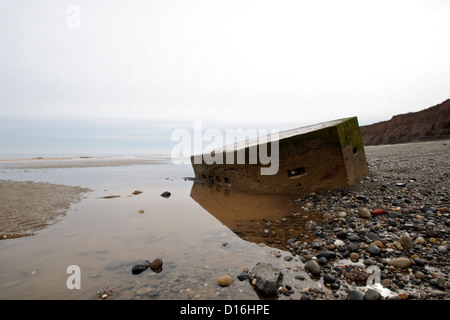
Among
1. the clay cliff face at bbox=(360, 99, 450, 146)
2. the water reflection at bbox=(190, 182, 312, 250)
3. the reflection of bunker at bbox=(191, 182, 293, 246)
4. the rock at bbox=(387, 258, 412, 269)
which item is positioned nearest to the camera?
the rock at bbox=(387, 258, 412, 269)

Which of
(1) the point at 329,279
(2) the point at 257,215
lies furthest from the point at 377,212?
(1) the point at 329,279

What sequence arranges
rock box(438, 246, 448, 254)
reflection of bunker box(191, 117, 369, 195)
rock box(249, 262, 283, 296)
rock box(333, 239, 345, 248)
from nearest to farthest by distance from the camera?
rock box(249, 262, 283, 296), rock box(438, 246, 448, 254), rock box(333, 239, 345, 248), reflection of bunker box(191, 117, 369, 195)

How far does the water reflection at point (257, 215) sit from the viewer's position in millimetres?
3407

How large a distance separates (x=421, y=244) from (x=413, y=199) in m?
1.79

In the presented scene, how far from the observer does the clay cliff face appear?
29375 mm

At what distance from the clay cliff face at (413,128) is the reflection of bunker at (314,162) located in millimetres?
32837

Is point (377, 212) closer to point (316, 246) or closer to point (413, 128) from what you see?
point (316, 246)

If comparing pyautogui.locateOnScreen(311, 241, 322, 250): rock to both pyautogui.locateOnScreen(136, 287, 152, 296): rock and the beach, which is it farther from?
pyautogui.locateOnScreen(136, 287, 152, 296): rock

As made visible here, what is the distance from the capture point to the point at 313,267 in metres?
2.37

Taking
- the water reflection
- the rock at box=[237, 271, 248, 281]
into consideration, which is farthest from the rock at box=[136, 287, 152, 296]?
the water reflection

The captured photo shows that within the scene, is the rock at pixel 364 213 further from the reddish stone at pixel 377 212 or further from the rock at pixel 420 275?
the rock at pixel 420 275

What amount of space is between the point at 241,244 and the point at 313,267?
40.4 inches

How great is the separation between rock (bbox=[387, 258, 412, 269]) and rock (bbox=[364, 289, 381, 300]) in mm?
597
